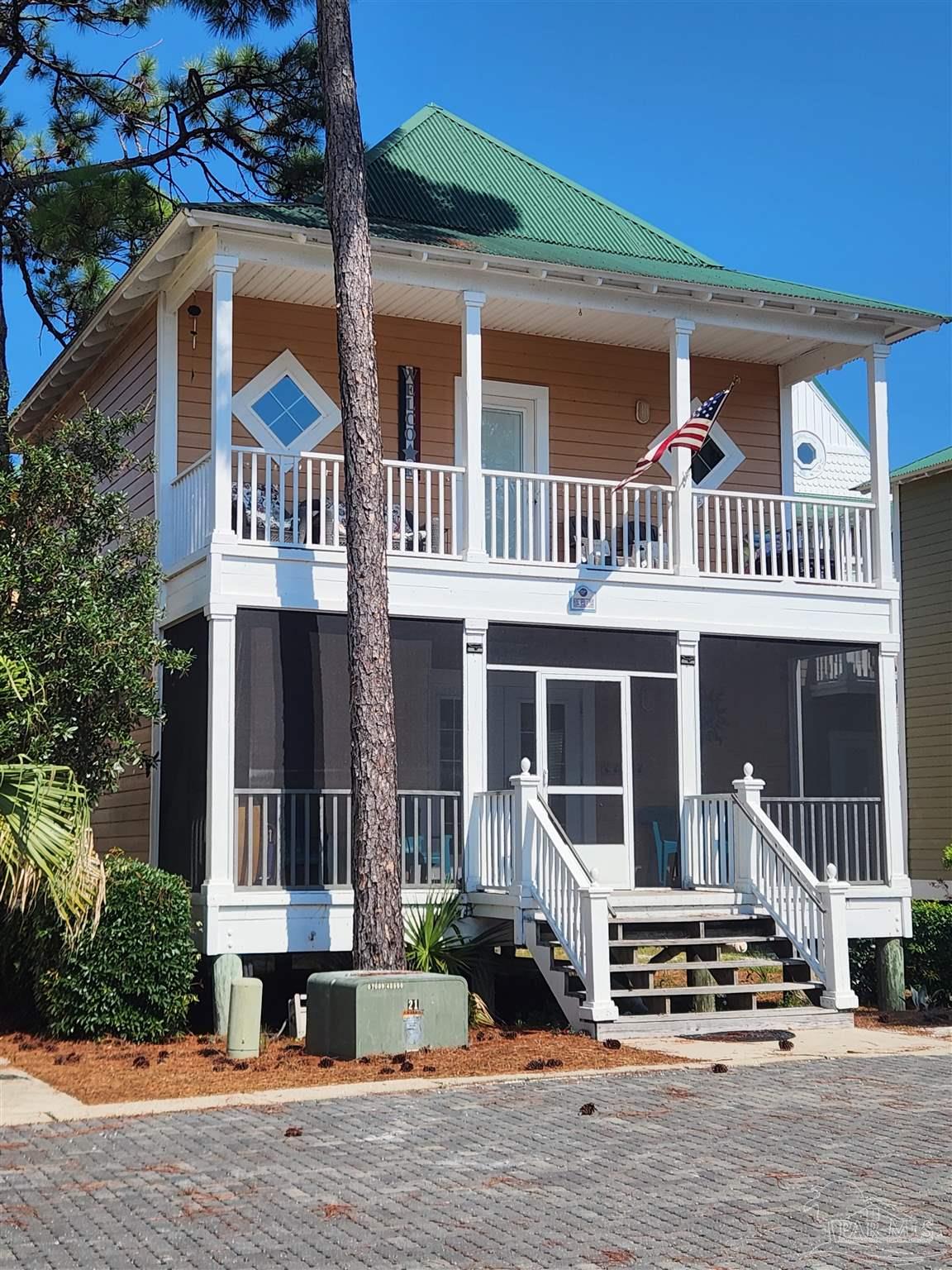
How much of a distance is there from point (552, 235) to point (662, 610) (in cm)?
525

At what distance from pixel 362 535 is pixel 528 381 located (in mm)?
5113

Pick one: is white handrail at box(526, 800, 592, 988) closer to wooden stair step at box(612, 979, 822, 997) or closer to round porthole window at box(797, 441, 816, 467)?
wooden stair step at box(612, 979, 822, 997)

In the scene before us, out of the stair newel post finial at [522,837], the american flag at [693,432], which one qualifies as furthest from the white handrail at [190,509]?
the american flag at [693,432]

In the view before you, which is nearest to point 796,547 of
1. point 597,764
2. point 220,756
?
point 597,764

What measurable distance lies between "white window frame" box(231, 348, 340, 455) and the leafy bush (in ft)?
25.8

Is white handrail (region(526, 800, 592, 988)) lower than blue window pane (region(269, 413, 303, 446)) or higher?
lower

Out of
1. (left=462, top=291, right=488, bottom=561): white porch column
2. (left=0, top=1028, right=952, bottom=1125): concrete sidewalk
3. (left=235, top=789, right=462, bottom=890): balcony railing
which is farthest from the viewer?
(left=462, top=291, right=488, bottom=561): white porch column

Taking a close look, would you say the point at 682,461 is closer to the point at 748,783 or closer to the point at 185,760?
the point at 748,783

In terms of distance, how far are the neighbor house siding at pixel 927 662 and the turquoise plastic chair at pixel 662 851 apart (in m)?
7.75

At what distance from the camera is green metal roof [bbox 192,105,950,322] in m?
16.7

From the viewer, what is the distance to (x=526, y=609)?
15.6 metres

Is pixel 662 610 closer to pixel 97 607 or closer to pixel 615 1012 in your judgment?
pixel 615 1012

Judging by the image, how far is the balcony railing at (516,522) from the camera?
14.9 m

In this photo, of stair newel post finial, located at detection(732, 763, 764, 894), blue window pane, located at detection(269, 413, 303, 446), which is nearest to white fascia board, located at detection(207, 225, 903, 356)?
blue window pane, located at detection(269, 413, 303, 446)
